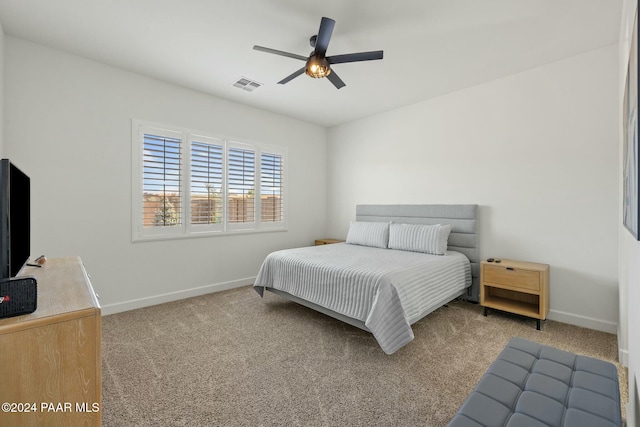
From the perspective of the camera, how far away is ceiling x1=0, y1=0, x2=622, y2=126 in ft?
7.25

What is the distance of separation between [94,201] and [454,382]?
3.77 meters

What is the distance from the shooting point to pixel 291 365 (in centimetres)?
221

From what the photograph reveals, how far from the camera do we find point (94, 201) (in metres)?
3.09

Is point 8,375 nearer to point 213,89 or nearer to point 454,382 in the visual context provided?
point 454,382

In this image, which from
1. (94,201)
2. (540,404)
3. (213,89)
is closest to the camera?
(540,404)

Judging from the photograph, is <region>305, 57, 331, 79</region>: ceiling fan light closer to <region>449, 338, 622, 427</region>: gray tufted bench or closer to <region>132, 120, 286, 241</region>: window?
<region>132, 120, 286, 241</region>: window

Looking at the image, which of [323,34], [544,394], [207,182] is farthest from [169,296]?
[544,394]

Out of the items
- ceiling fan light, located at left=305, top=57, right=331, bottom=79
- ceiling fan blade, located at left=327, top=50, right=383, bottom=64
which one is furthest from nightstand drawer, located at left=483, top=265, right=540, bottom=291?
ceiling fan light, located at left=305, top=57, right=331, bottom=79

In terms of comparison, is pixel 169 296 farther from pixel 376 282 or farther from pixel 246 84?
pixel 246 84

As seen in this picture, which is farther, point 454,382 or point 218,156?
point 218,156

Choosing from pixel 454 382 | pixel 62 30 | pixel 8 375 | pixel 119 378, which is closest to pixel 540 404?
pixel 454 382

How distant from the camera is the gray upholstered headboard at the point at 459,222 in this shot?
355cm

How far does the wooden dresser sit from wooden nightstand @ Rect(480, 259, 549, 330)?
3353 millimetres

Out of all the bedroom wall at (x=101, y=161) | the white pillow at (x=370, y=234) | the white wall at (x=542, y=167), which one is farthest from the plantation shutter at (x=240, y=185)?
the white wall at (x=542, y=167)
